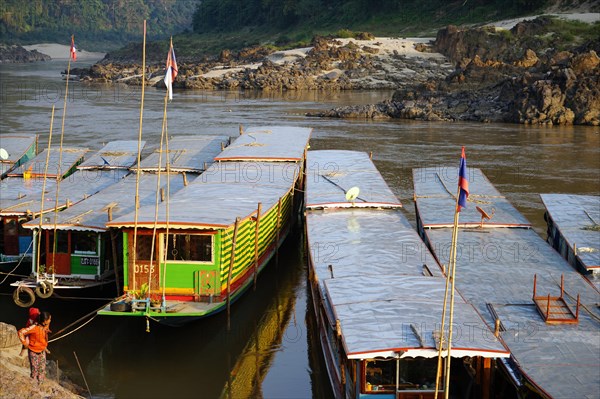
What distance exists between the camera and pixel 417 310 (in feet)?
38.7

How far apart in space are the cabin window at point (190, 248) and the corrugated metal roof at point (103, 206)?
165 centimetres

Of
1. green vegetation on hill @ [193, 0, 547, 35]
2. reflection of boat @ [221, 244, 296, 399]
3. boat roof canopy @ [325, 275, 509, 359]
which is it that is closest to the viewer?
boat roof canopy @ [325, 275, 509, 359]

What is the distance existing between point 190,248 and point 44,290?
310 centimetres

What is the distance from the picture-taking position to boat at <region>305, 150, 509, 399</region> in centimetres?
1087

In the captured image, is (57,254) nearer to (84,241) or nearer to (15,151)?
(84,241)

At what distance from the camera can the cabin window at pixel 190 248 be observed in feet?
51.2

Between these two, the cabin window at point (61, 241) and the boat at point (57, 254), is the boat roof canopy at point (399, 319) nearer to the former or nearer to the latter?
the boat at point (57, 254)

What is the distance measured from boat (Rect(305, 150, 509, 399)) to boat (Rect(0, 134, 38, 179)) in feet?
36.5

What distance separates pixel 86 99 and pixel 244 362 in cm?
4860

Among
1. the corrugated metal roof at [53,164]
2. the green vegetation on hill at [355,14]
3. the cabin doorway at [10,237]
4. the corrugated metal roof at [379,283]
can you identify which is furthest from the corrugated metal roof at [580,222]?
the green vegetation on hill at [355,14]

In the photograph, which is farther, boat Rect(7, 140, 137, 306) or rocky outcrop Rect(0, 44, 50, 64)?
rocky outcrop Rect(0, 44, 50, 64)

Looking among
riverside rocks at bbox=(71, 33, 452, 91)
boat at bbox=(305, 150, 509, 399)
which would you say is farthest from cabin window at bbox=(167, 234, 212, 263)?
riverside rocks at bbox=(71, 33, 452, 91)

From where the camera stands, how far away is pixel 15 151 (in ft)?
86.6

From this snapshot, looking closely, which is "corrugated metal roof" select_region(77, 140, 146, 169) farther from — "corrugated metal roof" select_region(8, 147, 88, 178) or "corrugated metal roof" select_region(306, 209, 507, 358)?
"corrugated metal roof" select_region(306, 209, 507, 358)
